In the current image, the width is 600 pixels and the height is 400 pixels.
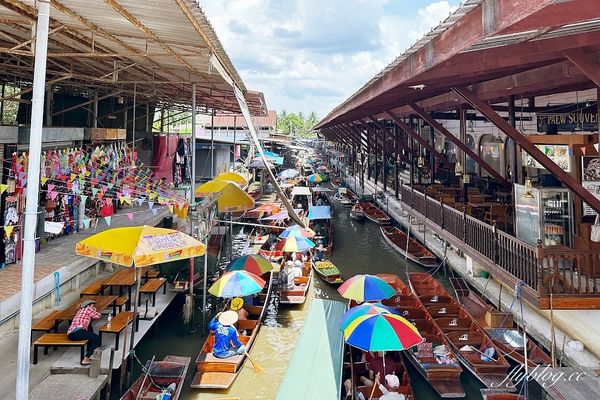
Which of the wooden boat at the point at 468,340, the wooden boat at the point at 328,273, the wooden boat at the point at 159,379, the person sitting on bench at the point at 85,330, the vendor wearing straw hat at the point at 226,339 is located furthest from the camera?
the wooden boat at the point at 328,273

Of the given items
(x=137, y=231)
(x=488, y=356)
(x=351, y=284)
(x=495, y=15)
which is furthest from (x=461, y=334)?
(x=495, y=15)

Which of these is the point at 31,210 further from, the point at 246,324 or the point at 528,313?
the point at 528,313

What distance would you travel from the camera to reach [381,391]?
693 cm

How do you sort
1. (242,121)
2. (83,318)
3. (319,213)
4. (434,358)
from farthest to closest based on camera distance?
(242,121) → (319,213) → (434,358) → (83,318)

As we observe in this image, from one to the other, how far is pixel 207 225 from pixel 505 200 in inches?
384

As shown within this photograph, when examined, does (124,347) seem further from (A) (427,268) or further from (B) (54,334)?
(A) (427,268)

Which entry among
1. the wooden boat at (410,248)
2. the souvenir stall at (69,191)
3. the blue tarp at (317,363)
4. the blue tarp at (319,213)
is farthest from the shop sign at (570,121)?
the blue tarp at (319,213)

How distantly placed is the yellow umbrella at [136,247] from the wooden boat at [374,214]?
1545 centimetres

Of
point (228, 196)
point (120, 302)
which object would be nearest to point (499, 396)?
point (120, 302)

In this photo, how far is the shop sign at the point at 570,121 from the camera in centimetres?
869

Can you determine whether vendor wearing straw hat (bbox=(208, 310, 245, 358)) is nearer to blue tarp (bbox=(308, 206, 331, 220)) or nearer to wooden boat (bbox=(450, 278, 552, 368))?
wooden boat (bbox=(450, 278, 552, 368))

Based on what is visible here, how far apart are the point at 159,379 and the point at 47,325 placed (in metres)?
2.50

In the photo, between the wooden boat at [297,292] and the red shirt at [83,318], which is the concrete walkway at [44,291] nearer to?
the red shirt at [83,318]

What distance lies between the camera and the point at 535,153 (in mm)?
7168
